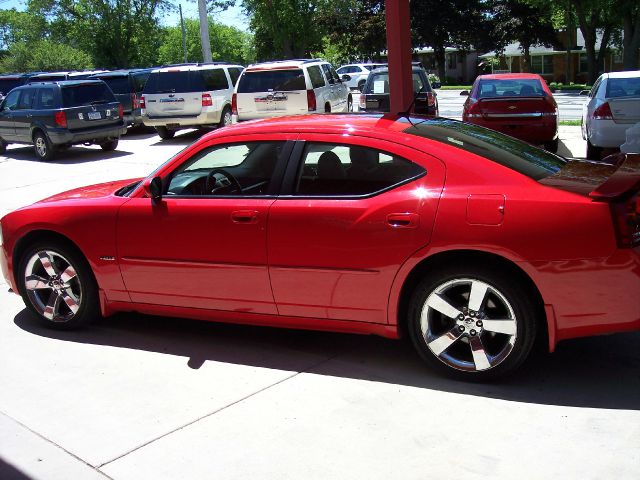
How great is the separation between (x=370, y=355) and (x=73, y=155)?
14.7m

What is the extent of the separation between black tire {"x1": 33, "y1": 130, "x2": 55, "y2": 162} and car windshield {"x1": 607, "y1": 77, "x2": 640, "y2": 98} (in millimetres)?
11791

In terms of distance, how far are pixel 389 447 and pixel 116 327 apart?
270 centimetres

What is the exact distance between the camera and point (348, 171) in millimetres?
4531

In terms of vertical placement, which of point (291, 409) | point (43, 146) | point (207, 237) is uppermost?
point (43, 146)

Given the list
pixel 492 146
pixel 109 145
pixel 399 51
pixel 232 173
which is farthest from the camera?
pixel 109 145

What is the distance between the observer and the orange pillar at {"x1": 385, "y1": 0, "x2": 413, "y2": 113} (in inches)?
344

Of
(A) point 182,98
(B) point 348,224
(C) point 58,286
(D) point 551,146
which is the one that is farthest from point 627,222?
(A) point 182,98

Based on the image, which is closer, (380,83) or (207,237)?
(207,237)

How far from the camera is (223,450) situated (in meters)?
3.70

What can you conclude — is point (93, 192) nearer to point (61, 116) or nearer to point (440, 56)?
point (61, 116)

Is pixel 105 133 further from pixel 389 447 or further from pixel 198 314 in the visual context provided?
pixel 389 447

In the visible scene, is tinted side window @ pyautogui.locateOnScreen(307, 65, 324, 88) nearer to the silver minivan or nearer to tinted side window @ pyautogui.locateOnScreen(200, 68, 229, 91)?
the silver minivan

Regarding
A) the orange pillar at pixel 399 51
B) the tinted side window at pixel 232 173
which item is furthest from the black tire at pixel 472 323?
the orange pillar at pixel 399 51

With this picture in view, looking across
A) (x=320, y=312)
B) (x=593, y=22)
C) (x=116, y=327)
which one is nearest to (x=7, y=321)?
(x=116, y=327)
